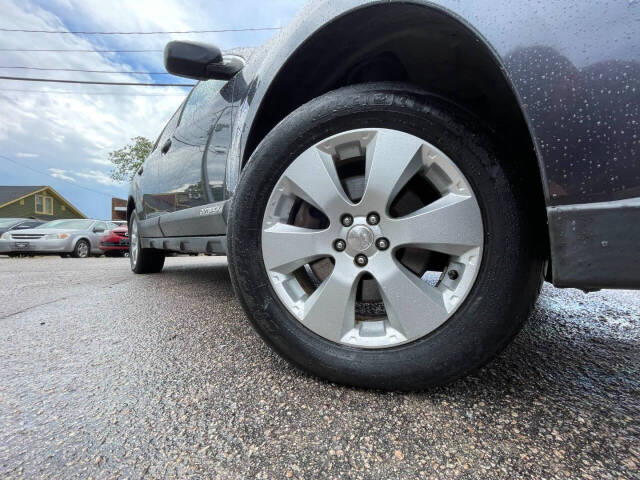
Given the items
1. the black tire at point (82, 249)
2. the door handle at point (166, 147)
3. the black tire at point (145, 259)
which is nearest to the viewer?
the door handle at point (166, 147)

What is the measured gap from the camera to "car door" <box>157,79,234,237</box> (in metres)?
1.88

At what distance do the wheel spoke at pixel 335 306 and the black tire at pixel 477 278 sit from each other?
38 mm

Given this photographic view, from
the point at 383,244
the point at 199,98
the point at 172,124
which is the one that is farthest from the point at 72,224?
the point at 383,244

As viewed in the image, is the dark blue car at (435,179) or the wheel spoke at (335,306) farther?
the wheel spoke at (335,306)

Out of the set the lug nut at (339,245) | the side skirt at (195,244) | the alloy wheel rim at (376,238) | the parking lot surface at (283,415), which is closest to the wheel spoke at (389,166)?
the alloy wheel rim at (376,238)

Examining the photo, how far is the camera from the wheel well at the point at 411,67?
3.21ft

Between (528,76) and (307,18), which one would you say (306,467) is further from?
(307,18)

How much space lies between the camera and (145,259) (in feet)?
12.7

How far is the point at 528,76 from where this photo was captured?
0.80m

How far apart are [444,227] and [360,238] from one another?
0.24 m

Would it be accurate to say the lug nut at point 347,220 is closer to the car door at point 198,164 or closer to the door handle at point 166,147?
the car door at point 198,164

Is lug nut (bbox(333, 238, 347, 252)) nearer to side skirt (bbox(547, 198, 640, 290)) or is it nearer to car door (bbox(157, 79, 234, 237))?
side skirt (bbox(547, 198, 640, 290))

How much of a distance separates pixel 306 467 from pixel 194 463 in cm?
24

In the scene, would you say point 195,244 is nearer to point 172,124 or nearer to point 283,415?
point 172,124
